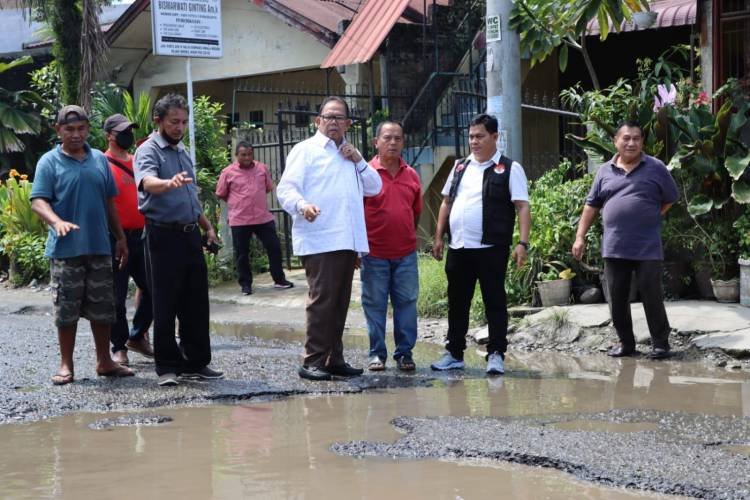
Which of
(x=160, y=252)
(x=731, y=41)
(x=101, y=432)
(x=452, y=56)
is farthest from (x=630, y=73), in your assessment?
(x=101, y=432)

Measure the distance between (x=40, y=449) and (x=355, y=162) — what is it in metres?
→ 2.92

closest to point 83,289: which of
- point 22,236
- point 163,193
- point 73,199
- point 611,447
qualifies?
point 73,199

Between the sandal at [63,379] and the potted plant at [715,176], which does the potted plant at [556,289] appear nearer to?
the potted plant at [715,176]

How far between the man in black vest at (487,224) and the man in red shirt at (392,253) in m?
0.29

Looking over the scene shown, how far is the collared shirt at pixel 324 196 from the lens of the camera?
6910 millimetres

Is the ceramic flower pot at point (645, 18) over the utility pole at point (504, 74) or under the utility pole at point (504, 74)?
over

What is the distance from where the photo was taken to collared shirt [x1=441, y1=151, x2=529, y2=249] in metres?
7.24

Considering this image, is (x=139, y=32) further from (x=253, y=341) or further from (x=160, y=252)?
(x=160, y=252)

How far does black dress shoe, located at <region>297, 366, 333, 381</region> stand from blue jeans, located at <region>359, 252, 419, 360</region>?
641mm

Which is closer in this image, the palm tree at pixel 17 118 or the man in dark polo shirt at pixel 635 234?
the man in dark polo shirt at pixel 635 234

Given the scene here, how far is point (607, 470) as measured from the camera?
14.7 feet

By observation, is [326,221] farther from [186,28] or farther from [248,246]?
[186,28]

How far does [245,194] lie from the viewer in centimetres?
1221

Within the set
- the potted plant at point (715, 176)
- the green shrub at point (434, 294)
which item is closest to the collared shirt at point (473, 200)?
the potted plant at point (715, 176)
